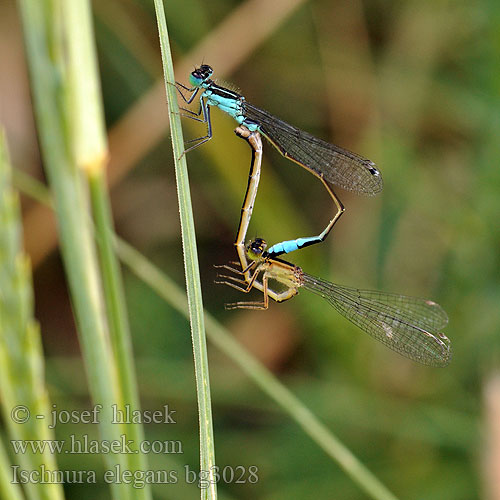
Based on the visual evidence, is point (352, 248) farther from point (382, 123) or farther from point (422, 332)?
point (422, 332)

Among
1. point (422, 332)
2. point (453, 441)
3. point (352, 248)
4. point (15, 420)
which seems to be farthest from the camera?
point (352, 248)

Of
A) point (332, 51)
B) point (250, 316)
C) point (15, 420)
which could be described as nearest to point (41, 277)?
point (250, 316)

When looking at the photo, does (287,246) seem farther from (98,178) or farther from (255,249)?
(98,178)

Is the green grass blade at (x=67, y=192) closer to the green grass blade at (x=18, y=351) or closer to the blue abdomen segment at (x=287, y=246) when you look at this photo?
the green grass blade at (x=18, y=351)

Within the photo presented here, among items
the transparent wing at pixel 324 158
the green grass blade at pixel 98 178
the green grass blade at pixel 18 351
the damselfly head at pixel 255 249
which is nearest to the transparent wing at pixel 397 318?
the damselfly head at pixel 255 249

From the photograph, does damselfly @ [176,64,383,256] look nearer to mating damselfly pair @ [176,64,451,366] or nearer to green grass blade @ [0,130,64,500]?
mating damselfly pair @ [176,64,451,366]

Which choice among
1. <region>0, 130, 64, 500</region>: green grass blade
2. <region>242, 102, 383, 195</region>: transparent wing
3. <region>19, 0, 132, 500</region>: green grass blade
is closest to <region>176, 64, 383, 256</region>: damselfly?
<region>242, 102, 383, 195</region>: transparent wing

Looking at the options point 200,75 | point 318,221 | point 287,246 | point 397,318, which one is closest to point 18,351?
point 200,75
